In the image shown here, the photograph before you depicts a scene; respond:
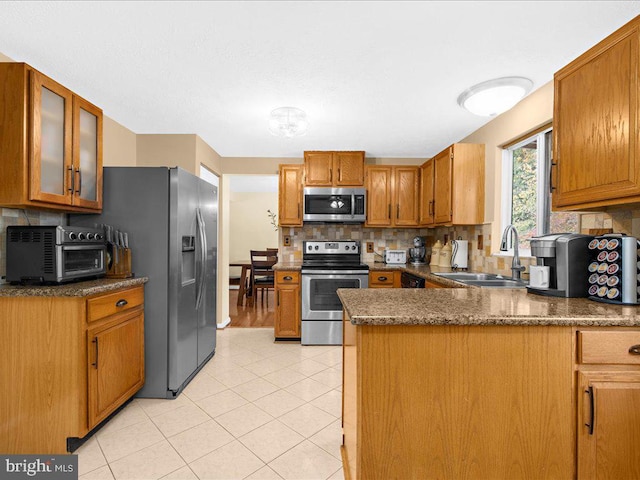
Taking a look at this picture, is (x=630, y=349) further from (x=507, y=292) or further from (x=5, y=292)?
(x=5, y=292)

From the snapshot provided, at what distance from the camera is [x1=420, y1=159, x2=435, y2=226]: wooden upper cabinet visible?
3.57 metres

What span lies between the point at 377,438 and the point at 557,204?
1.52m

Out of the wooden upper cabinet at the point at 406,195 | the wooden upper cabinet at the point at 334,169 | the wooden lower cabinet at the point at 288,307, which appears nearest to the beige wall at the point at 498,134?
the wooden upper cabinet at the point at 406,195

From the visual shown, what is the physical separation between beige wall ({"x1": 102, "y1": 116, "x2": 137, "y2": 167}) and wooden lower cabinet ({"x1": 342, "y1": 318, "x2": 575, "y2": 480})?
118 inches

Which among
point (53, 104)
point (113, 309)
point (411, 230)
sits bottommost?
point (113, 309)

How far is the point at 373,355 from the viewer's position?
1118 mm

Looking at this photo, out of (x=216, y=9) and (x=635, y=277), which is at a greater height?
(x=216, y=9)

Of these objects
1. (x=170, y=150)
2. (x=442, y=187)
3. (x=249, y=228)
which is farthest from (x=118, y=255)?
(x=249, y=228)

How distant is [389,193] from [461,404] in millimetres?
3074

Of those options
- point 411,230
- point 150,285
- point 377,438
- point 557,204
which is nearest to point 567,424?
point 377,438

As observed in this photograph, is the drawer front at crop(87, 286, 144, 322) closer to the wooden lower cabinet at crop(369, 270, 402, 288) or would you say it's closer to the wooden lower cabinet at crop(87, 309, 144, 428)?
the wooden lower cabinet at crop(87, 309, 144, 428)

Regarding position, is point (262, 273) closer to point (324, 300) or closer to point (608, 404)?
point (324, 300)

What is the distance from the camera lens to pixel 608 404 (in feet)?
3.71

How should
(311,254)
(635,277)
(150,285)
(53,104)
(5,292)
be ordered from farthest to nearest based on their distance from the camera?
(311,254), (150,285), (53,104), (5,292), (635,277)
